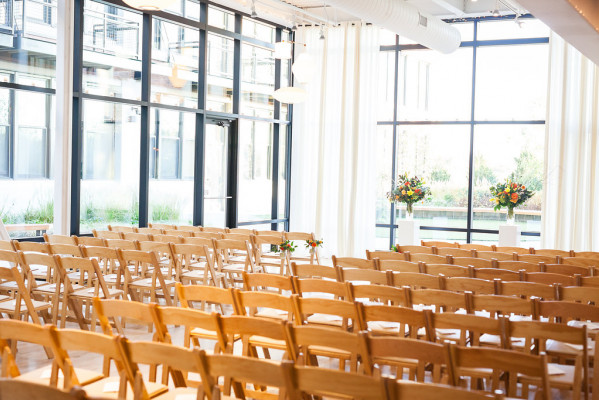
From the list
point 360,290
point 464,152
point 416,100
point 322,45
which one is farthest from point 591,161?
point 360,290

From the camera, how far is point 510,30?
39.9ft

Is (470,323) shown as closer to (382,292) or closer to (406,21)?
(382,292)

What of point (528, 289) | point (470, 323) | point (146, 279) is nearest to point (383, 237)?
point (146, 279)

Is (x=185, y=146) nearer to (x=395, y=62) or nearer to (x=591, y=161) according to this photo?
(x=395, y=62)

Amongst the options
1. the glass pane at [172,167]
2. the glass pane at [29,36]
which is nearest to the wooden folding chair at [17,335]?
the glass pane at [29,36]

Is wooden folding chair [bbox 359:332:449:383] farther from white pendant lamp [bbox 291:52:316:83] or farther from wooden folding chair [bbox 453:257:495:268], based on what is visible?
white pendant lamp [bbox 291:52:316:83]

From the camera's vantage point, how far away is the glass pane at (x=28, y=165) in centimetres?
864

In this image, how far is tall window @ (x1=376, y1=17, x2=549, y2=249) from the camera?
12.1 meters

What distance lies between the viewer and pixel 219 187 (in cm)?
1236

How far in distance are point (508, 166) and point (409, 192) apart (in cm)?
205

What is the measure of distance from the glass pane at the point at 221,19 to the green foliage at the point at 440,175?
4473mm

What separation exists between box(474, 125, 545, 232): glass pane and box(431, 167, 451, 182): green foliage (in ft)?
1.70

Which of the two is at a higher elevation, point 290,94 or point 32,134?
point 290,94

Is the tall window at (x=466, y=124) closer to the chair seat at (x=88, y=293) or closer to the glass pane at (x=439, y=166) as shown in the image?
the glass pane at (x=439, y=166)
